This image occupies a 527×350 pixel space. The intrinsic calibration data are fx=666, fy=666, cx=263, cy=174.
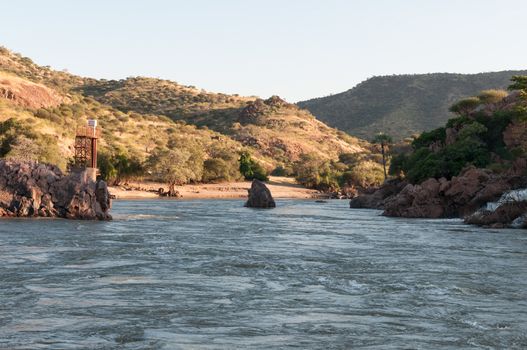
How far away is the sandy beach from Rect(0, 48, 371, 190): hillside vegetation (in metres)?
1.97

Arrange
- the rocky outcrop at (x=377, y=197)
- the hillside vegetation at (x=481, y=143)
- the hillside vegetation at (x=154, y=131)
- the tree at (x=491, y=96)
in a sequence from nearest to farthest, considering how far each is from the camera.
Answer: the hillside vegetation at (x=481, y=143) → the rocky outcrop at (x=377, y=197) → the tree at (x=491, y=96) → the hillside vegetation at (x=154, y=131)

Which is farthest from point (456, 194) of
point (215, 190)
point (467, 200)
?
point (215, 190)

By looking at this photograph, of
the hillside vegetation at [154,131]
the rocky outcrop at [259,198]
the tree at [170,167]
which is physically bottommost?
the rocky outcrop at [259,198]

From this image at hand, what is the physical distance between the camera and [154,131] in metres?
128

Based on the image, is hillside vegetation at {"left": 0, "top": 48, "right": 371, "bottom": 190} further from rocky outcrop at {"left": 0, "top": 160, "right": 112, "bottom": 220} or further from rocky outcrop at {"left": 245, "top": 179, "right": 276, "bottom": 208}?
rocky outcrop at {"left": 0, "top": 160, "right": 112, "bottom": 220}

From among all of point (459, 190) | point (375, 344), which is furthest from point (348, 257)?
point (459, 190)

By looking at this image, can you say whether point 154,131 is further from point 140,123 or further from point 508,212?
point 508,212

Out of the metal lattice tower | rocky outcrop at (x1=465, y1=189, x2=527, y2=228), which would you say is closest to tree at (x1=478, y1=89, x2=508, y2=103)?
rocky outcrop at (x1=465, y1=189, x2=527, y2=228)

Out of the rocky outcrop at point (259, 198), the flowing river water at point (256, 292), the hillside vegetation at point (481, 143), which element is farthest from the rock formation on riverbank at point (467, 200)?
the rocky outcrop at point (259, 198)

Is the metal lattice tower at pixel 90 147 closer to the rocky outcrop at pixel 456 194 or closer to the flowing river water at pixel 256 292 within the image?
the flowing river water at pixel 256 292

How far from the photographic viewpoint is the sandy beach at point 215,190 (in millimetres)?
86750

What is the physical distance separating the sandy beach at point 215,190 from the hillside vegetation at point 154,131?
1.97 metres

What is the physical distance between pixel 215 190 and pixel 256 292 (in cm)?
8289

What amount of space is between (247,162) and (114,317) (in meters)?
102
